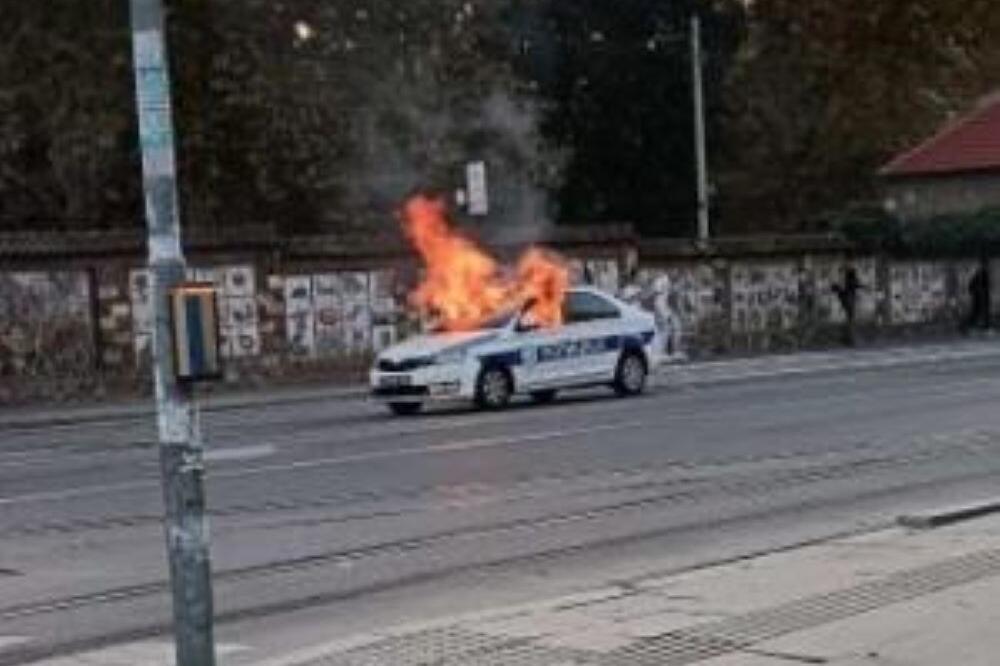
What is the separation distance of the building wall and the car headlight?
39660mm

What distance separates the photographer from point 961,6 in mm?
7418

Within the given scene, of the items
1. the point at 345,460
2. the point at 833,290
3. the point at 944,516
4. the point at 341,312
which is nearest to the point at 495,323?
the point at 345,460

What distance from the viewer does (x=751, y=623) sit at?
9.90 metres

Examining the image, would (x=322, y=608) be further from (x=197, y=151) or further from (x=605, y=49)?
(x=605, y=49)

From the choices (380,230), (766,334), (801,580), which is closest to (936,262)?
(766,334)

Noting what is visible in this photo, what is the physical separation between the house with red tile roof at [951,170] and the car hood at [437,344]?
39904mm

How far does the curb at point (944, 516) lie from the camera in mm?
13258

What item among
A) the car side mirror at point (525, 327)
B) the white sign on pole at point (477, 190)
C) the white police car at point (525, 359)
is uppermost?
the white sign on pole at point (477, 190)

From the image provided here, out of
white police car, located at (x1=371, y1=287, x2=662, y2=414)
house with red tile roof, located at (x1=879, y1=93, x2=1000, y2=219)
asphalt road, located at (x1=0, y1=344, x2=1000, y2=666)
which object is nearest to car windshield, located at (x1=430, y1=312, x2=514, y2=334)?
white police car, located at (x1=371, y1=287, x2=662, y2=414)

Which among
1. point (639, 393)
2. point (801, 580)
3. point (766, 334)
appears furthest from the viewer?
point (766, 334)

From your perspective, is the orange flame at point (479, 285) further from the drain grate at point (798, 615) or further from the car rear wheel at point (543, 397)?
the drain grate at point (798, 615)

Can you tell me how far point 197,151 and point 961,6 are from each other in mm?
34397

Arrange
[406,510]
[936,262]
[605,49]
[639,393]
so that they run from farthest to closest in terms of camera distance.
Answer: [605,49]
[936,262]
[639,393]
[406,510]

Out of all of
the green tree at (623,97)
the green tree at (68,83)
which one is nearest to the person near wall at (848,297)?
the green tree at (623,97)
